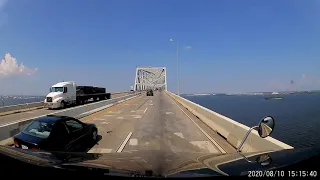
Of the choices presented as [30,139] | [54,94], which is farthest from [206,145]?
[54,94]

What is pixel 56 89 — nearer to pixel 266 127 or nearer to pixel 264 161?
pixel 266 127

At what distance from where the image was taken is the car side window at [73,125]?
10.8m

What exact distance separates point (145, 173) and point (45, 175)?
1083 mm

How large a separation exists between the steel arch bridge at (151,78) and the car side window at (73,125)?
138 meters

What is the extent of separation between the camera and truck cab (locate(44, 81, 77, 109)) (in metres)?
36.7

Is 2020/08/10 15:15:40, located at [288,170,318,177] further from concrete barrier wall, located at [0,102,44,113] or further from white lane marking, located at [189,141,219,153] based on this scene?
concrete barrier wall, located at [0,102,44,113]

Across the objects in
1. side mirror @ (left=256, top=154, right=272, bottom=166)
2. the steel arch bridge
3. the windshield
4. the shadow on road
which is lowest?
the shadow on road

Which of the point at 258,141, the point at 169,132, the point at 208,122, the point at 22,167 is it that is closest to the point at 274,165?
the point at 22,167

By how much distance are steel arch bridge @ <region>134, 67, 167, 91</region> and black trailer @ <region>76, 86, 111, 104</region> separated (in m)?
91.3

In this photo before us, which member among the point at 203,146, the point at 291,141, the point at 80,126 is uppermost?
the point at 80,126

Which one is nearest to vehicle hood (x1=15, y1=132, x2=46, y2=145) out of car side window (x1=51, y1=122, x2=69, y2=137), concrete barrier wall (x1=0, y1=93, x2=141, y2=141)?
car side window (x1=51, y1=122, x2=69, y2=137)

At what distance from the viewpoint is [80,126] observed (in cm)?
1153

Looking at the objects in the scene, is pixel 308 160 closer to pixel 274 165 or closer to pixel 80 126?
pixel 274 165

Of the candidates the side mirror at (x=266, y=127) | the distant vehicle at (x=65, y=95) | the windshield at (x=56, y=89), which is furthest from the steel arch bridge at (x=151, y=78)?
the side mirror at (x=266, y=127)
